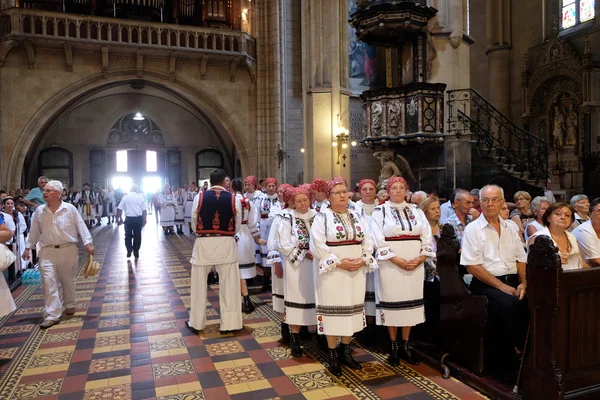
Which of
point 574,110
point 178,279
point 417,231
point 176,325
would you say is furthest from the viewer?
point 574,110

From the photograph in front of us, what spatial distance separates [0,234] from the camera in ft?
15.5

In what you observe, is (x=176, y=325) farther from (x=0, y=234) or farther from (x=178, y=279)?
(x=178, y=279)

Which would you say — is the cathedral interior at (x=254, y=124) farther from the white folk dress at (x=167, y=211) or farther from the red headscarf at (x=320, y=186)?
the red headscarf at (x=320, y=186)

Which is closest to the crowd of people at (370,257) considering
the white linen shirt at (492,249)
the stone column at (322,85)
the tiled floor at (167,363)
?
the white linen shirt at (492,249)

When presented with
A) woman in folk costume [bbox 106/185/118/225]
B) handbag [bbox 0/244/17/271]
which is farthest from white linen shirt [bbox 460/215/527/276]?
woman in folk costume [bbox 106/185/118/225]

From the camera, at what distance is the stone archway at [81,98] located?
50.9 feet

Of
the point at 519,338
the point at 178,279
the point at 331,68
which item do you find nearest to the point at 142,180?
the point at 331,68

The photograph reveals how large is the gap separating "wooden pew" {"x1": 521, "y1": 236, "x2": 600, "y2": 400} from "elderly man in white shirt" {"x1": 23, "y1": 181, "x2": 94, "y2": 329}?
5.00 m

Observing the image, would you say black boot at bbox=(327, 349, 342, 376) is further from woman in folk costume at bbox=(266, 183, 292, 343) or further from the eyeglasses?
the eyeglasses

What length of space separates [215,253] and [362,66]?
556 inches

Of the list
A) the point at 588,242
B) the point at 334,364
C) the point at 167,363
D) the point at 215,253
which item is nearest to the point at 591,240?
the point at 588,242

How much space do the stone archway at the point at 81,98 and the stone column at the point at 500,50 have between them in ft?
31.7

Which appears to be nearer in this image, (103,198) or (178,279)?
(178,279)

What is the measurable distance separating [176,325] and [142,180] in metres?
18.7
